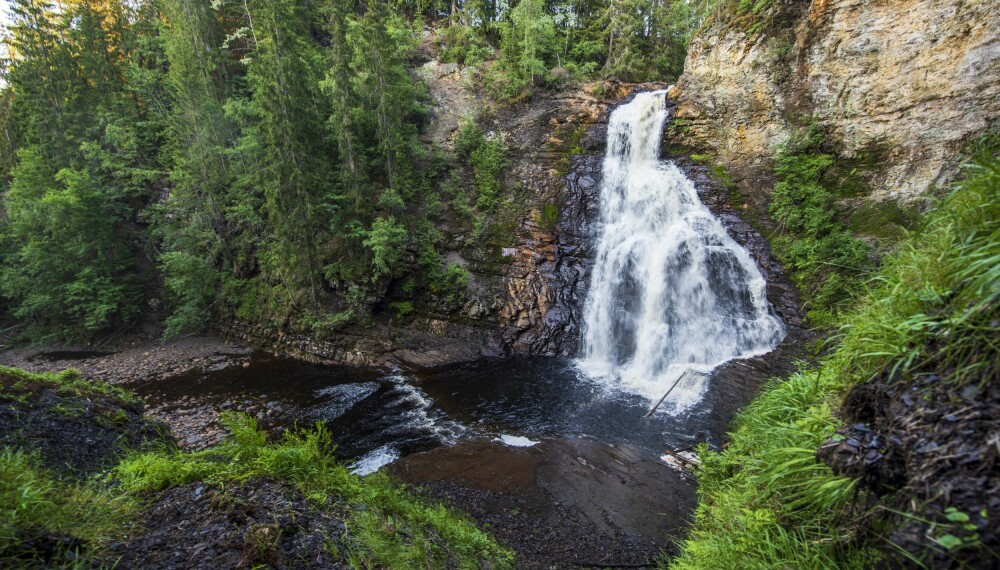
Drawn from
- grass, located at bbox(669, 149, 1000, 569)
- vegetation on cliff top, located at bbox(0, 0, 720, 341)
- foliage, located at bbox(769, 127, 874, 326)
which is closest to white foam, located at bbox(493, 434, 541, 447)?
grass, located at bbox(669, 149, 1000, 569)

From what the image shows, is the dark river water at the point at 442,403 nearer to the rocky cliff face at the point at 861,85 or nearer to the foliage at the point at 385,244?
the foliage at the point at 385,244

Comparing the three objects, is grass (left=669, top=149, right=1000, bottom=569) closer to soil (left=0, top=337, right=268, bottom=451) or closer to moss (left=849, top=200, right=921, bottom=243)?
moss (left=849, top=200, right=921, bottom=243)

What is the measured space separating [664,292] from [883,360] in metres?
10.4

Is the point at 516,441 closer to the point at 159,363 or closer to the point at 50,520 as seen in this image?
the point at 50,520

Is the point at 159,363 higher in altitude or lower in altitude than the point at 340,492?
lower

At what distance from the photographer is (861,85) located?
37.8ft

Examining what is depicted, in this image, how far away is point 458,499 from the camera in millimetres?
6402

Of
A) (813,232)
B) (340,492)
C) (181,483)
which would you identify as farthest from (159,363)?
(813,232)

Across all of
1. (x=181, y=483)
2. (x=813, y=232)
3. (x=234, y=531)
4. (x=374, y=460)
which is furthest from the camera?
(x=813, y=232)

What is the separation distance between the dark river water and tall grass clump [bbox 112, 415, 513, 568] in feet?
11.9

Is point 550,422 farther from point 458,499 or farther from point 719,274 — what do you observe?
point 719,274

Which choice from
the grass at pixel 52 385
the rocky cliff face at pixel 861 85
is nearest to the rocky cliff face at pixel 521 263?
the rocky cliff face at pixel 861 85

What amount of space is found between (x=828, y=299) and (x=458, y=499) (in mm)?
11400

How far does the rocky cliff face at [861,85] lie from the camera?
970cm
